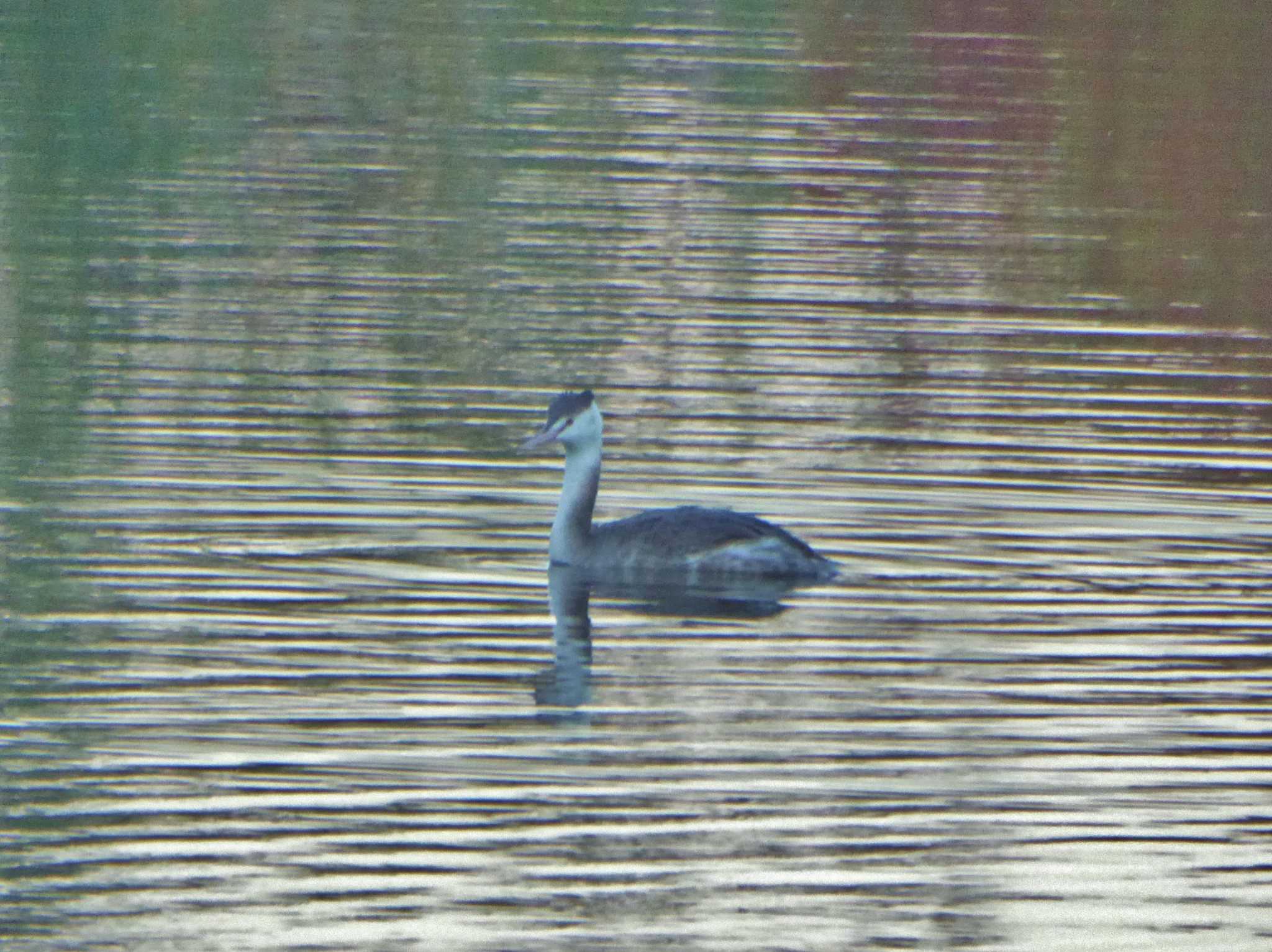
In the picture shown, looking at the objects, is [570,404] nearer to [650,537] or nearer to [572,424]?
[572,424]

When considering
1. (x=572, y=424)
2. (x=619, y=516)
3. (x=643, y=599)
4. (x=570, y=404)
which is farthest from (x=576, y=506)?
(x=619, y=516)

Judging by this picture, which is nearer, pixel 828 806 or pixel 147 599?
pixel 828 806

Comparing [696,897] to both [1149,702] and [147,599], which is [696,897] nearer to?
[1149,702]

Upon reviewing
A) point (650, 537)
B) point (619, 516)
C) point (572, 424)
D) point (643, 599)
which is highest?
point (572, 424)

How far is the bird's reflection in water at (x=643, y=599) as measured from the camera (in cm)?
1364

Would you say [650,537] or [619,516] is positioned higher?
[650,537]

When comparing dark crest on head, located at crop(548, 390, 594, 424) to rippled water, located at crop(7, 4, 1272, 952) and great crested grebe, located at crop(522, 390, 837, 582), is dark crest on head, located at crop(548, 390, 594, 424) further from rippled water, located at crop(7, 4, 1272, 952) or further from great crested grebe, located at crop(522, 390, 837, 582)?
rippled water, located at crop(7, 4, 1272, 952)

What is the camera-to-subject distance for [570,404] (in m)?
15.6

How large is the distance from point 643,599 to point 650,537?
34 centimetres

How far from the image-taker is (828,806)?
10719mm

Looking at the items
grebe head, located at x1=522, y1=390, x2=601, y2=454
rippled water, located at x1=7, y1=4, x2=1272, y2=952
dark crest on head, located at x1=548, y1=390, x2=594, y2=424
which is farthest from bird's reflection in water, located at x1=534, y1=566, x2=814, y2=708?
dark crest on head, located at x1=548, y1=390, x2=594, y2=424

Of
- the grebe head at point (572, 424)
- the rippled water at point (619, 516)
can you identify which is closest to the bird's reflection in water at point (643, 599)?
the rippled water at point (619, 516)

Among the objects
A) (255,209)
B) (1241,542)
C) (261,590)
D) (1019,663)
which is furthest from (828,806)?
(255,209)

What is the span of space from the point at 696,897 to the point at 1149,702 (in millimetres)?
3433
